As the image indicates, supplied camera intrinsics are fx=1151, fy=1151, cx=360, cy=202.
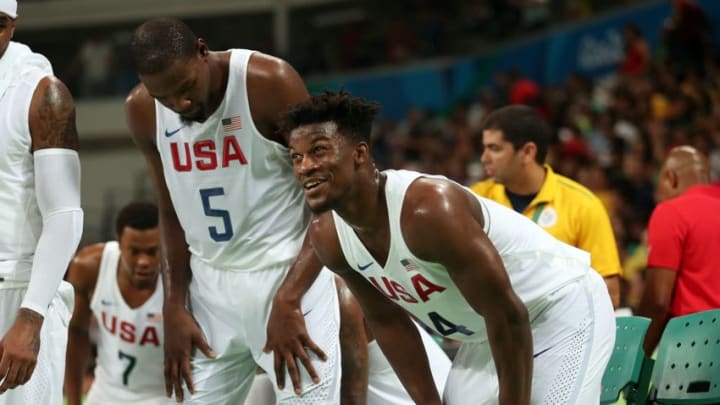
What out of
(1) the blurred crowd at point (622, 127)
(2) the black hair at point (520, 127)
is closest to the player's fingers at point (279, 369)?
(2) the black hair at point (520, 127)

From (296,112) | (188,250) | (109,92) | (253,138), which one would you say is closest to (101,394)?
(188,250)

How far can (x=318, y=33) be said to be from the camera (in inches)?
703

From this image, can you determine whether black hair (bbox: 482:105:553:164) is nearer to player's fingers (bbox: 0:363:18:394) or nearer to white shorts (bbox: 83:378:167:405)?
white shorts (bbox: 83:378:167:405)

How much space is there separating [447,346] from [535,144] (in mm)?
1480

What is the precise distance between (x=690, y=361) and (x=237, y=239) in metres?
2.23

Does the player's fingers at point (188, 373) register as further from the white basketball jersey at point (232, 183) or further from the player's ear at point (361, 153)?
the player's ear at point (361, 153)

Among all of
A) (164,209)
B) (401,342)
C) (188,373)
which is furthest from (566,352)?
(164,209)

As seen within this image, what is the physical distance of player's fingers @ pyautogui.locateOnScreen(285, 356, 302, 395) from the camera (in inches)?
155

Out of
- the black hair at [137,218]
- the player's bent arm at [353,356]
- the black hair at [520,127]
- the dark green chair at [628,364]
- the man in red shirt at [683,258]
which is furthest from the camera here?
the black hair at [520,127]

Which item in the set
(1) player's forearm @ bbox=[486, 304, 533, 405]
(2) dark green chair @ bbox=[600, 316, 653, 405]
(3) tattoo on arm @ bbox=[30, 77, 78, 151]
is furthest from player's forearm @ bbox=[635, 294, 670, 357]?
(3) tattoo on arm @ bbox=[30, 77, 78, 151]

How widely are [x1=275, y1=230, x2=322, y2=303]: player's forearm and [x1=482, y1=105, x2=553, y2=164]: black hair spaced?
202cm

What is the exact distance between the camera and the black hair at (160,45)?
3.68m

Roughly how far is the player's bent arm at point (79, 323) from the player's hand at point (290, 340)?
2.19 meters

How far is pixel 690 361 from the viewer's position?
507 cm
